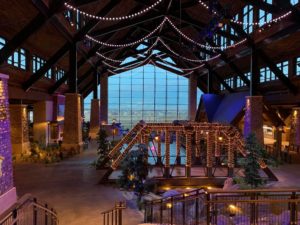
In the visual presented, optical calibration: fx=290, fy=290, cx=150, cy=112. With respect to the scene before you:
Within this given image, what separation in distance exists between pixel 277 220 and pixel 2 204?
7582mm

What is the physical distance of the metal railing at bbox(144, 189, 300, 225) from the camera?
480cm

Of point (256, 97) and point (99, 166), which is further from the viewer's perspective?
point (256, 97)

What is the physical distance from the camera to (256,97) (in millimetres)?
17891

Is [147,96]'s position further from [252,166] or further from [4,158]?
[4,158]

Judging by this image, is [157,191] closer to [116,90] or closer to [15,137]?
[15,137]

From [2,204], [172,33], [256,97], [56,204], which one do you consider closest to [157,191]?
[56,204]

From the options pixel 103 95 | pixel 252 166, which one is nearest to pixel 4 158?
pixel 252 166

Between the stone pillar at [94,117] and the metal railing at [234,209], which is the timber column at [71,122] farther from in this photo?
the stone pillar at [94,117]

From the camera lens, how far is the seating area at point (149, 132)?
25.6 feet

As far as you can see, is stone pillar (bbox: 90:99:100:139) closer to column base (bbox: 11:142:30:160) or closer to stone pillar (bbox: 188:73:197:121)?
stone pillar (bbox: 188:73:197:121)

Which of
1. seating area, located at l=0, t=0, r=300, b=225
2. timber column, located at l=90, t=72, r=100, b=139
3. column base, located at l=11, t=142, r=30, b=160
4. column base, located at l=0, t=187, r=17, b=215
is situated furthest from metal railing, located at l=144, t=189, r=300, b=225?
timber column, located at l=90, t=72, r=100, b=139

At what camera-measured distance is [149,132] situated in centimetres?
1296

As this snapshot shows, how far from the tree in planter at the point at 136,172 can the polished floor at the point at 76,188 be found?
652 millimetres

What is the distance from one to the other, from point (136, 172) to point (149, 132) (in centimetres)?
352
